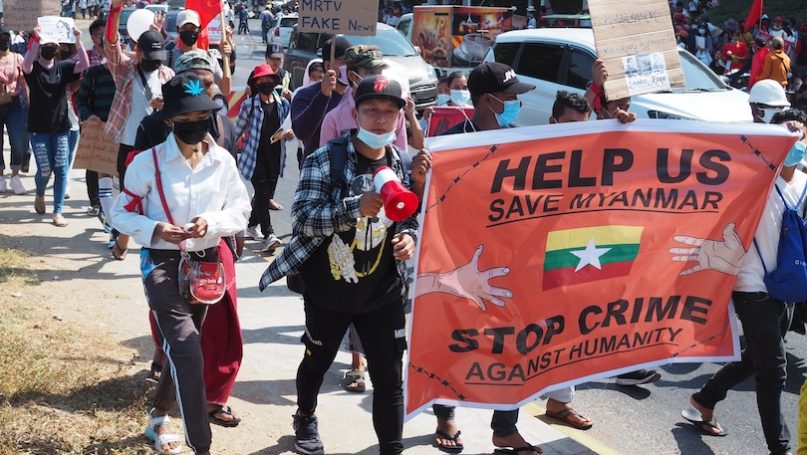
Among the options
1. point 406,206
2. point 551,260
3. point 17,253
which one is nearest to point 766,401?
point 551,260

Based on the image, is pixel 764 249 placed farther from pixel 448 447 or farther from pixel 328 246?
pixel 328 246

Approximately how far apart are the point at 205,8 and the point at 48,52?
2.07m

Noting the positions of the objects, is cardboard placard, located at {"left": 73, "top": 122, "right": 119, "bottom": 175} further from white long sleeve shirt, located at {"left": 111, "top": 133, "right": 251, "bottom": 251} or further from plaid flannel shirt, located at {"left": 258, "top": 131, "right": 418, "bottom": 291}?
plaid flannel shirt, located at {"left": 258, "top": 131, "right": 418, "bottom": 291}

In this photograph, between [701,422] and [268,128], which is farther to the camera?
[268,128]

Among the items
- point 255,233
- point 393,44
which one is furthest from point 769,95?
point 393,44

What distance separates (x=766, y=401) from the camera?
5133mm

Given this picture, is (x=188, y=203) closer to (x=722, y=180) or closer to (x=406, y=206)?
(x=406, y=206)

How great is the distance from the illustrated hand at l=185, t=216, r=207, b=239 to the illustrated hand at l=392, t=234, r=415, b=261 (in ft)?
Answer: 2.89

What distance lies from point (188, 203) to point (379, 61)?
1.60 metres

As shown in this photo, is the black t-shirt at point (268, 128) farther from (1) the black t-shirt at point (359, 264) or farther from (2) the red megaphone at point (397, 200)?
(2) the red megaphone at point (397, 200)

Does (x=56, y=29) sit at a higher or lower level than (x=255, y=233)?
higher

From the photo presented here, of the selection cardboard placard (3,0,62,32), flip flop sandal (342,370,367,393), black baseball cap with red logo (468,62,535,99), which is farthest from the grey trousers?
cardboard placard (3,0,62,32)

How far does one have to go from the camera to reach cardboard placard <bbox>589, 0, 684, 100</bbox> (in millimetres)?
4648

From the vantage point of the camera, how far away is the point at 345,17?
666 cm
